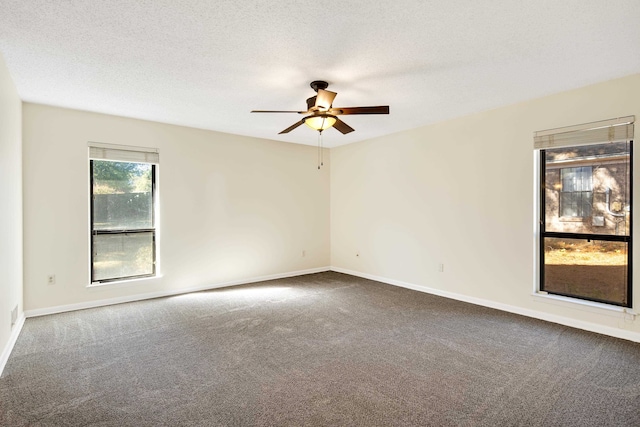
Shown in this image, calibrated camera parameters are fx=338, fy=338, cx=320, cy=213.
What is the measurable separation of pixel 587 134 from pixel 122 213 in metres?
5.63

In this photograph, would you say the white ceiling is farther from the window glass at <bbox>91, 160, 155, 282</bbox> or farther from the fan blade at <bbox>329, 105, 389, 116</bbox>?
the window glass at <bbox>91, 160, 155, 282</bbox>

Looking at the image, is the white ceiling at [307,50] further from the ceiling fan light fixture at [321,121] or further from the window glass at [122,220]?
the window glass at [122,220]

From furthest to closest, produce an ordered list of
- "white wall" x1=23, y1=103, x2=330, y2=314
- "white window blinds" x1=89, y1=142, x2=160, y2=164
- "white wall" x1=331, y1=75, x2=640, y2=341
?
"white window blinds" x1=89, y1=142, x2=160, y2=164
"white wall" x1=23, y1=103, x2=330, y2=314
"white wall" x1=331, y1=75, x2=640, y2=341

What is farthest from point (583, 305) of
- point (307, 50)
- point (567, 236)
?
point (307, 50)

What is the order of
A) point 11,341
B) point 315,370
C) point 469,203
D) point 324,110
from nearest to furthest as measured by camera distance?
1. point 315,370
2. point 11,341
3. point 324,110
4. point 469,203

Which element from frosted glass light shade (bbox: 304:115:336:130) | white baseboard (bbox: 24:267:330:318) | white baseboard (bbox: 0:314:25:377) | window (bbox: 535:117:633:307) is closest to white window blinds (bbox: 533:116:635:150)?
window (bbox: 535:117:633:307)

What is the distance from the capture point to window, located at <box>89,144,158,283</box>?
4.43 metres

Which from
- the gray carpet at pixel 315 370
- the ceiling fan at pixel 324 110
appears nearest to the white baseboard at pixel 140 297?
the gray carpet at pixel 315 370

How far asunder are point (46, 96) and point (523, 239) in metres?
5.63

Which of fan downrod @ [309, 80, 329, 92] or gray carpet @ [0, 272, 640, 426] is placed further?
Result: fan downrod @ [309, 80, 329, 92]

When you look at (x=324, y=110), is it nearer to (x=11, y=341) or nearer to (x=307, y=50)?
(x=307, y=50)

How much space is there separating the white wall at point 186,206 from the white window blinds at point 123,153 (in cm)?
7

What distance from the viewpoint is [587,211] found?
3568 millimetres

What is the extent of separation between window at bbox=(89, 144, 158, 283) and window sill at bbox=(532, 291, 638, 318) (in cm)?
503
